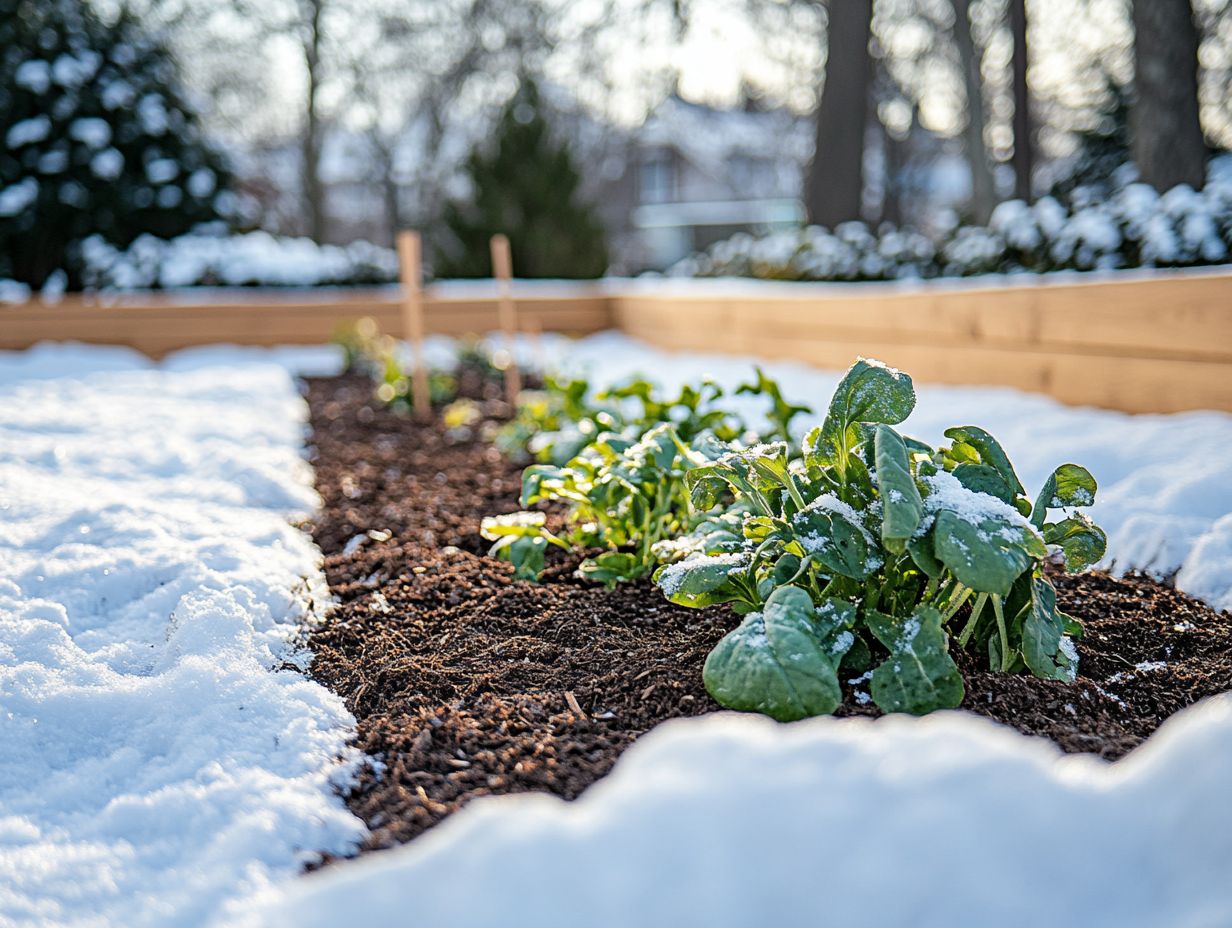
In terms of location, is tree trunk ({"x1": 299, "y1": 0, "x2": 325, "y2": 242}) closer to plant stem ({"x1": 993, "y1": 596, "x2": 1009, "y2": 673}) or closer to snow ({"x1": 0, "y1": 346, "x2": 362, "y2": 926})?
snow ({"x1": 0, "y1": 346, "x2": 362, "y2": 926})

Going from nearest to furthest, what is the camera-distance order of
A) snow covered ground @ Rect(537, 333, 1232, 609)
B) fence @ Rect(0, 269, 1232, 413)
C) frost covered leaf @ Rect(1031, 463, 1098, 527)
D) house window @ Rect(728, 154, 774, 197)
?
frost covered leaf @ Rect(1031, 463, 1098, 527)
snow covered ground @ Rect(537, 333, 1232, 609)
fence @ Rect(0, 269, 1232, 413)
house window @ Rect(728, 154, 774, 197)

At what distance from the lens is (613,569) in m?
2.58

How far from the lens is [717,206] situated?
32.0m

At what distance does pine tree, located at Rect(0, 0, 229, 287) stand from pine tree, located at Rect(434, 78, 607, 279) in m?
2.90

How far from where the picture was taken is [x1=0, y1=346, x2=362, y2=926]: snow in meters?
1.50

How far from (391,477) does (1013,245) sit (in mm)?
4031

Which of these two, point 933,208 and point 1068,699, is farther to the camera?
point 933,208

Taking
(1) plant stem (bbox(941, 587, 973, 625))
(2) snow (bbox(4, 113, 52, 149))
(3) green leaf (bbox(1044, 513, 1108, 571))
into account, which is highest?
(2) snow (bbox(4, 113, 52, 149))

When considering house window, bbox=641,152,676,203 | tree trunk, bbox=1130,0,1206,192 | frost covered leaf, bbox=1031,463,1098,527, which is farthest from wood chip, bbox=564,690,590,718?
house window, bbox=641,152,676,203

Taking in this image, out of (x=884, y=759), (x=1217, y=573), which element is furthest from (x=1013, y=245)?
(x=884, y=759)

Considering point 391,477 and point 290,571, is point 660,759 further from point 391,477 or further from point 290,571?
point 391,477

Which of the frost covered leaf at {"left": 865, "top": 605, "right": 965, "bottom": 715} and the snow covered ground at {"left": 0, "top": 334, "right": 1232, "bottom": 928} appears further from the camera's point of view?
the frost covered leaf at {"left": 865, "top": 605, "right": 965, "bottom": 715}

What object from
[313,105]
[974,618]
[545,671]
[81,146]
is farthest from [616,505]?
[313,105]

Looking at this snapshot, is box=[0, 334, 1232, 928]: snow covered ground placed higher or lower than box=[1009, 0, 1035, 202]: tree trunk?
lower
